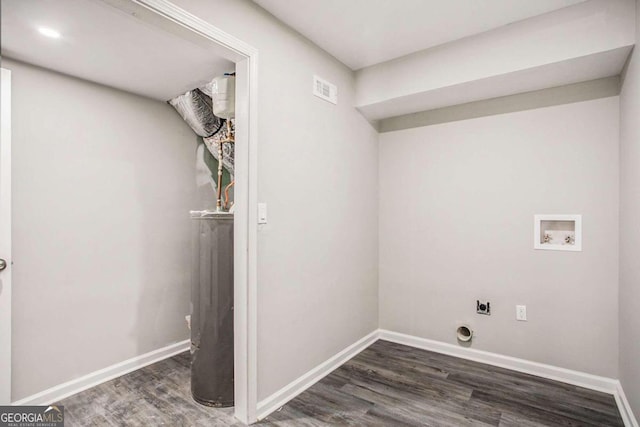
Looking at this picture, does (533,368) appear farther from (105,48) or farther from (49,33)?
(49,33)

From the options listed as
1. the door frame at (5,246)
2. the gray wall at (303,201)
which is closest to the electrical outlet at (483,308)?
the gray wall at (303,201)

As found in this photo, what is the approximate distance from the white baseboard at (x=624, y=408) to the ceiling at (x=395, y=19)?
7.77 ft

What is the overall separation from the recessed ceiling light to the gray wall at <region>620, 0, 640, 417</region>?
3081 millimetres

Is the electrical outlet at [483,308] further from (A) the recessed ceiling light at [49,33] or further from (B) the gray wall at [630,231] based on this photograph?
(A) the recessed ceiling light at [49,33]

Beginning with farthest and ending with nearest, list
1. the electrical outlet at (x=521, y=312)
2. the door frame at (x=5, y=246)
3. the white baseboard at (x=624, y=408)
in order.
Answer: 1. the electrical outlet at (x=521, y=312)
2. the white baseboard at (x=624, y=408)
3. the door frame at (x=5, y=246)

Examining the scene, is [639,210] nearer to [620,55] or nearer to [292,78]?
[620,55]

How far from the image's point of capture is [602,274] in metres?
2.30

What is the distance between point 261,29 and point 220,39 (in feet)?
1.19

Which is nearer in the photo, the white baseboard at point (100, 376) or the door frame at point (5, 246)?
the door frame at point (5, 246)

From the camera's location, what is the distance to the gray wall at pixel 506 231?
91.2 inches

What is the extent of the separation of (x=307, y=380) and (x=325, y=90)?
2.11 m

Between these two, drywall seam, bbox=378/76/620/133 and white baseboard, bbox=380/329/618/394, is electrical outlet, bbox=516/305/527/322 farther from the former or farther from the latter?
drywall seam, bbox=378/76/620/133

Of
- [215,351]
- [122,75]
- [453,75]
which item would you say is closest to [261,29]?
[122,75]

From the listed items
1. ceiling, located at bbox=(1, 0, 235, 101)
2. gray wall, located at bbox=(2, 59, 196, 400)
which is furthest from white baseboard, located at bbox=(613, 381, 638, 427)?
gray wall, located at bbox=(2, 59, 196, 400)
